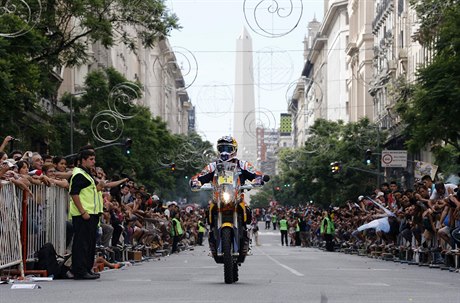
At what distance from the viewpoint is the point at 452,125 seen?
38750 millimetres

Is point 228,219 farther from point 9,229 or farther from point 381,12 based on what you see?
point 381,12

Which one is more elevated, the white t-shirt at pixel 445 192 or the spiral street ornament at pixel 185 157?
the spiral street ornament at pixel 185 157

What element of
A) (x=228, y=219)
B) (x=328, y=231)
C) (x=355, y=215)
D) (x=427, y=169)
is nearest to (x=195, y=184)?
(x=228, y=219)

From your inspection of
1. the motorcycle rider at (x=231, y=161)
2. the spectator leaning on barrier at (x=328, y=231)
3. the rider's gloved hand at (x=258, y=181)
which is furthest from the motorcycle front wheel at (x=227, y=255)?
the spectator leaning on barrier at (x=328, y=231)

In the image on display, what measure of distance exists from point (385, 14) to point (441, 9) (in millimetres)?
51719

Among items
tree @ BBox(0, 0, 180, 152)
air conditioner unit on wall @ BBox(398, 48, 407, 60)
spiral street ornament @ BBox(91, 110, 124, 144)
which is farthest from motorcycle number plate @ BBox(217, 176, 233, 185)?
air conditioner unit on wall @ BBox(398, 48, 407, 60)

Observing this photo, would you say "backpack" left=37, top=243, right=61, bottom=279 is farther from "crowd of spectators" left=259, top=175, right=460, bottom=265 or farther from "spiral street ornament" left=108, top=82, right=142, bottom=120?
"spiral street ornament" left=108, top=82, right=142, bottom=120

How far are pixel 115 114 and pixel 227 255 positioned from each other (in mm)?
48282

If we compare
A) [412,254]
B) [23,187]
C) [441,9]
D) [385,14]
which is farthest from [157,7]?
[385,14]

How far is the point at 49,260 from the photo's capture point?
17.8 meters

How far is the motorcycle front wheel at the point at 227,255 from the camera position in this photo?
1614 cm

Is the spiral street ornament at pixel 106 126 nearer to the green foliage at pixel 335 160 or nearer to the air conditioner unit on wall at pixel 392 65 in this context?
the green foliage at pixel 335 160

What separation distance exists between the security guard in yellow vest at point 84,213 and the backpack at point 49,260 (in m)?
0.45

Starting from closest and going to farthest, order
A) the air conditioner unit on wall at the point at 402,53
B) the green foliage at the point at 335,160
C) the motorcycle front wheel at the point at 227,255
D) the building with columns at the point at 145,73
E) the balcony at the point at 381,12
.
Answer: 1. the motorcycle front wheel at the point at 227,255
2. the building with columns at the point at 145,73
3. the air conditioner unit on wall at the point at 402,53
4. the green foliage at the point at 335,160
5. the balcony at the point at 381,12
